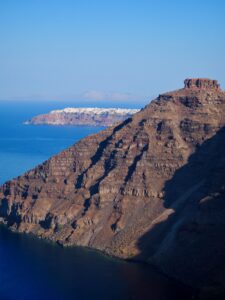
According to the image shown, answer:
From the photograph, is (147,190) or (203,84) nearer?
(147,190)

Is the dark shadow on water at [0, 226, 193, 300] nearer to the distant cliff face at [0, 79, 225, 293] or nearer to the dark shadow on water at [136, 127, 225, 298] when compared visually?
the distant cliff face at [0, 79, 225, 293]

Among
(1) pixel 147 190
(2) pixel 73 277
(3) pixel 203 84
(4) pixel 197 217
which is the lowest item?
(2) pixel 73 277

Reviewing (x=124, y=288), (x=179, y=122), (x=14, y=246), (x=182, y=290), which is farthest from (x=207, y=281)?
(x=179, y=122)

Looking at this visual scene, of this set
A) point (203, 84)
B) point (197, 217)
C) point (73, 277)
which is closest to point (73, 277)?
point (73, 277)

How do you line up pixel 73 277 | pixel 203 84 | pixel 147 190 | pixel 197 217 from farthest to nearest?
pixel 203 84, pixel 147 190, pixel 197 217, pixel 73 277

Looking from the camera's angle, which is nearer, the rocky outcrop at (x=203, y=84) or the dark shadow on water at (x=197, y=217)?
the dark shadow on water at (x=197, y=217)

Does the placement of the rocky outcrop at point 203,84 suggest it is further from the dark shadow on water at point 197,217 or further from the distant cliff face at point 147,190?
the dark shadow on water at point 197,217

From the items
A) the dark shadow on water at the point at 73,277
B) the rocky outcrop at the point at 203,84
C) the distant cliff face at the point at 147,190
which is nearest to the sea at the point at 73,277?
the dark shadow on water at the point at 73,277

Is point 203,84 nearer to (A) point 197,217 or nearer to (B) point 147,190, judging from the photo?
(B) point 147,190

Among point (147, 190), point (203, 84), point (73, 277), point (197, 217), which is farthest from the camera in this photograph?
point (203, 84)
